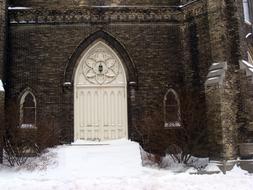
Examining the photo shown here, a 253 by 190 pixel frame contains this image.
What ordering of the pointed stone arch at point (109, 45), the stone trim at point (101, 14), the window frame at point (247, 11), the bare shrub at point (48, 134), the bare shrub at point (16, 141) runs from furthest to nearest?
the window frame at point (247, 11) → the stone trim at point (101, 14) → the pointed stone arch at point (109, 45) → the bare shrub at point (48, 134) → the bare shrub at point (16, 141)

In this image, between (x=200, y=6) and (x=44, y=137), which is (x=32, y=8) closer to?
(x=44, y=137)

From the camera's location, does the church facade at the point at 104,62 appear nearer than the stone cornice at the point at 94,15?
Yes

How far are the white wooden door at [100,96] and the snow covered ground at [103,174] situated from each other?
103cm

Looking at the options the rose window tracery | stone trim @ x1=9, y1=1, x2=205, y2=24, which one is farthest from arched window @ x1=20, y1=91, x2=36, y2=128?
stone trim @ x1=9, y1=1, x2=205, y2=24

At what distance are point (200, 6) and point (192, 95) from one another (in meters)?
3.55

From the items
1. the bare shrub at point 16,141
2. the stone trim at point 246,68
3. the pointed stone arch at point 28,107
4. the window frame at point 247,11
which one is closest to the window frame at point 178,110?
the stone trim at point 246,68

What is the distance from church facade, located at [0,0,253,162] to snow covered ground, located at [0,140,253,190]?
4.86 ft

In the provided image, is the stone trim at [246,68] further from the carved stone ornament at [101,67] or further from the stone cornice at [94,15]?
the carved stone ornament at [101,67]

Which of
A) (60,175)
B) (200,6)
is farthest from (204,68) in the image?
(60,175)

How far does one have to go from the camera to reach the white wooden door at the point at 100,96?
1588 cm

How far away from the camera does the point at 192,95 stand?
1532 centimetres

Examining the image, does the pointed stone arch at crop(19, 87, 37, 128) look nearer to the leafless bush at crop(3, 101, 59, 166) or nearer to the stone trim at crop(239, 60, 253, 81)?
the leafless bush at crop(3, 101, 59, 166)

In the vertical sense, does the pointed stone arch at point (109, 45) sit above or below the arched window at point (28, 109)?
above

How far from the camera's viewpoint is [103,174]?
40.6 feet
